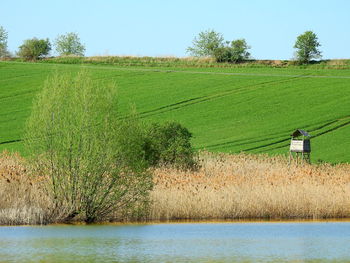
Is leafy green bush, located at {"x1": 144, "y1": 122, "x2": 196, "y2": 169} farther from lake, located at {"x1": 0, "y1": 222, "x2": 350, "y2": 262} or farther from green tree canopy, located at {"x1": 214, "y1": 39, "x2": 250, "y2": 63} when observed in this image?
green tree canopy, located at {"x1": 214, "y1": 39, "x2": 250, "y2": 63}

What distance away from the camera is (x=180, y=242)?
76.5ft

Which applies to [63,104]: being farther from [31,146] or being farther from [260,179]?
[260,179]

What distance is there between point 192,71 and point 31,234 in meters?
66.0

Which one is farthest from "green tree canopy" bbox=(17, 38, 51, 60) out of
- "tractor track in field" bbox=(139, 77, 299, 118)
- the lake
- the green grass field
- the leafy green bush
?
the lake

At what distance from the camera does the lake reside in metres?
20.6

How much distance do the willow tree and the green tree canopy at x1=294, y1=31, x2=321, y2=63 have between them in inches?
2960

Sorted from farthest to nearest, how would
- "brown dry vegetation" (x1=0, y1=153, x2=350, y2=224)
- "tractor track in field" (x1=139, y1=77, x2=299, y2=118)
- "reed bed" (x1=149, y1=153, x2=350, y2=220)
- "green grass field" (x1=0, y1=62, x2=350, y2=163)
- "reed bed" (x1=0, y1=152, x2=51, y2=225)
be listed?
"tractor track in field" (x1=139, y1=77, x2=299, y2=118), "green grass field" (x1=0, y1=62, x2=350, y2=163), "reed bed" (x1=149, y1=153, x2=350, y2=220), "brown dry vegetation" (x1=0, y1=153, x2=350, y2=224), "reed bed" (x1=0, y1=152, x2=51, y2=225)

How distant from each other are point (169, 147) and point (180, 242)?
57.4ft

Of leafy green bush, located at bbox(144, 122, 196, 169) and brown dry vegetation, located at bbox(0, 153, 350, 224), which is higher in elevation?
leafy green bush, located at bbox(144, 122, 196, 169)

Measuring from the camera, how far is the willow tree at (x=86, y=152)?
2816 centimetres

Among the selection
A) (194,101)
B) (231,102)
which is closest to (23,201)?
(231,102)

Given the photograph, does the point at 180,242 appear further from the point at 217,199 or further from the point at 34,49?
the point at 34,49

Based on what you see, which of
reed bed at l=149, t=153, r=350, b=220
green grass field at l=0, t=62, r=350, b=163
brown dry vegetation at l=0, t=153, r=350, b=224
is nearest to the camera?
brown dry vegetation at l=0, t=153, r=350, b=224

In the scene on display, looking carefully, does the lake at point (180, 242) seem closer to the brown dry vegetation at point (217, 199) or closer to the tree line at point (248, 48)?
the brown dry vegetation at point (217, 199)
